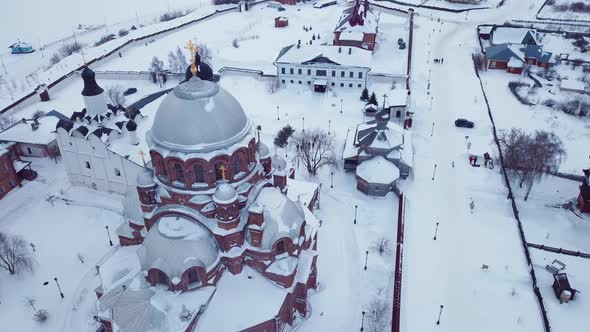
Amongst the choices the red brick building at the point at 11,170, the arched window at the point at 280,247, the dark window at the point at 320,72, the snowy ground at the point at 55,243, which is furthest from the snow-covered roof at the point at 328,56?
the arched window at the point at 280,247

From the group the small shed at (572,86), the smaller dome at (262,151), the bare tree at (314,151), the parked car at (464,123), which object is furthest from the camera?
the small shed at (572,86)

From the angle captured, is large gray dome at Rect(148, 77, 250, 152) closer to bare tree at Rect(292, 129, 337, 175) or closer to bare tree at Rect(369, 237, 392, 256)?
bare tree at Rect(369, 237, 392, 256)

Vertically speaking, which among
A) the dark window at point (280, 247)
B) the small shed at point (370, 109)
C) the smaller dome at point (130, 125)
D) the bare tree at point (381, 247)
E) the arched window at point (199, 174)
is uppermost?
the arched window at point (199, 174)

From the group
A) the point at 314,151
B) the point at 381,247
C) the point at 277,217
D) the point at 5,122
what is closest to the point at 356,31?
the point at 314,151

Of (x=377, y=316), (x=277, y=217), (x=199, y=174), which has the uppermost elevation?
(x=199, y=174)

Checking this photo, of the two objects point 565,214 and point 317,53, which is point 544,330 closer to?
point 565,214

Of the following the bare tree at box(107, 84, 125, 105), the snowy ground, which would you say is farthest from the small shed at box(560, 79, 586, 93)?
the bare tree at box(107, 84, 125, 105)

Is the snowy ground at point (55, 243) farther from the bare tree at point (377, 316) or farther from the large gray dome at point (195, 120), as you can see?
the bare tree at point (377, 316)

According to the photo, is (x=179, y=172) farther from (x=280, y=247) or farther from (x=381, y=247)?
(x=381, y=247)
